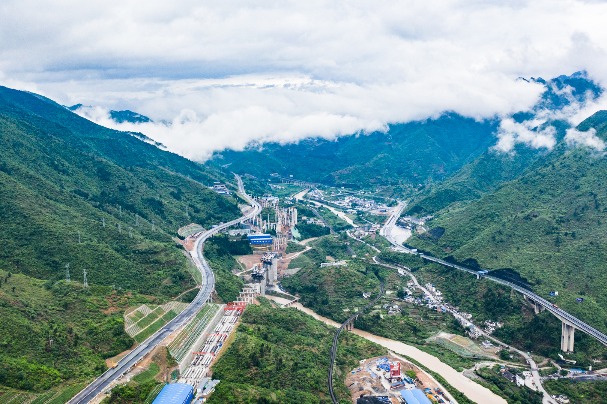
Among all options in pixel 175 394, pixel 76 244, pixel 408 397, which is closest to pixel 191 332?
pixel 175 394

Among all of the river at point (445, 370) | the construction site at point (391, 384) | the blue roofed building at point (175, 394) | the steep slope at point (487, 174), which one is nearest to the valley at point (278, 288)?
the river at point (445, 370)

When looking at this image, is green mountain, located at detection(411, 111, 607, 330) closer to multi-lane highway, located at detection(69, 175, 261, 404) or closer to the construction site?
the construction site

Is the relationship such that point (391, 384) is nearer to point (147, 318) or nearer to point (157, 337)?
point (157, 337)

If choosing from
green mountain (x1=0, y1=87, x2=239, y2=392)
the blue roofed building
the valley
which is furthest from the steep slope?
the blue roofed building

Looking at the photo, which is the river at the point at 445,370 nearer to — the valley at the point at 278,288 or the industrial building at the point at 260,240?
the valley at the point at 278,288

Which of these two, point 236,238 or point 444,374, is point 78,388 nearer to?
point 444,374

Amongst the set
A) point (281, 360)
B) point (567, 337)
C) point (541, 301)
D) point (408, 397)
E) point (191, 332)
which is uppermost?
point (191, 332)
